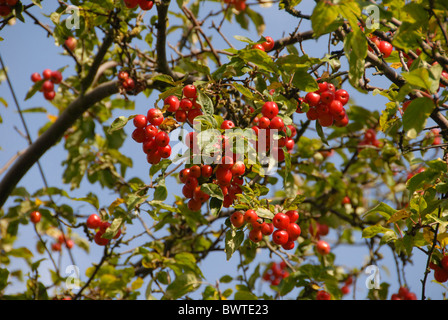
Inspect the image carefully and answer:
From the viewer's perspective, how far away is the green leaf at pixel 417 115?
65.8 inches

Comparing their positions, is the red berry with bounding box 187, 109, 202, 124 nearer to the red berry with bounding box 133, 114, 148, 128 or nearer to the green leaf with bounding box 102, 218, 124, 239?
the red berry with bounding box 133, 114, 148, 128

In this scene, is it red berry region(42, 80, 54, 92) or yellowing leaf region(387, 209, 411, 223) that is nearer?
yellowing leaf region(387, 209, 411, 223)

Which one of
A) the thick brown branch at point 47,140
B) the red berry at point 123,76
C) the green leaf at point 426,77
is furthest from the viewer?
the thick brown branch at point 47,140


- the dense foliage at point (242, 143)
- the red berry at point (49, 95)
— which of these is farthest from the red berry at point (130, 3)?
the red berry at point (49, 95)

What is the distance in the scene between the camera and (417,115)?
5.56 feet

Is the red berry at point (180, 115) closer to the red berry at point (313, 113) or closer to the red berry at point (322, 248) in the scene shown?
the red berry at point (313, 113)

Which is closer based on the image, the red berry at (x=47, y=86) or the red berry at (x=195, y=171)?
the red berry at (x=195, y=171)

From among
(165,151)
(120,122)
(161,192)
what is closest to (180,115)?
(165,151)

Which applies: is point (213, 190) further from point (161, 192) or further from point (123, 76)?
point (123, 76)

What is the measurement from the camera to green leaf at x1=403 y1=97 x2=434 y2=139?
167 centimetres

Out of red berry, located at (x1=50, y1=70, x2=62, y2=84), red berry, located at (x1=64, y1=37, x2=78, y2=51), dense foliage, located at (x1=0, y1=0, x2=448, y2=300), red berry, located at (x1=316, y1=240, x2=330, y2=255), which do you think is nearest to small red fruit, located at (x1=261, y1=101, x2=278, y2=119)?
dense foliage, located at (x1=0, y1=0, x2=448, y2=300)

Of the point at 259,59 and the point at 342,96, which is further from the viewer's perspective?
the point at 342,96

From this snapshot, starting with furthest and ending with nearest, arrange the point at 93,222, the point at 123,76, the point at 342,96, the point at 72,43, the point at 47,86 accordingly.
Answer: the point at 47,86, the point at 72,43, the point at 123,76, the point at 93,222, the point at 342,96

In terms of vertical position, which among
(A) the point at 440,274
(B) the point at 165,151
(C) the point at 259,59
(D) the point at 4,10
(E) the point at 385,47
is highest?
(D) the point at 4,10
